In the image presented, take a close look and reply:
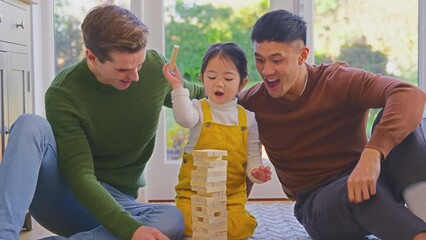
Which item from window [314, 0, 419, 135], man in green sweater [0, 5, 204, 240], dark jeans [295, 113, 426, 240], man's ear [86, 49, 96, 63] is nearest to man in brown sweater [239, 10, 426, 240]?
dark jeans [295, 113, 426, 240]

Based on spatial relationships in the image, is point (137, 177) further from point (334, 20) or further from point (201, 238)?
point (334, 20)

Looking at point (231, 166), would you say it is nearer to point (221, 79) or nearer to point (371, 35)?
point (221, 79)

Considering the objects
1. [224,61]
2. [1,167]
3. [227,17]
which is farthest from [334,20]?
[1,167]

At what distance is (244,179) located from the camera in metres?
1.77

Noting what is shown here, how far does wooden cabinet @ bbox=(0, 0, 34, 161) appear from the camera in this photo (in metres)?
2.01

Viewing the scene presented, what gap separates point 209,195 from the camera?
149 cm

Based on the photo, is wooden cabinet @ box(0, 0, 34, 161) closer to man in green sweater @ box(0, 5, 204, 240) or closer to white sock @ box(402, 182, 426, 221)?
man in green sweater @ box(0, 5, 204, 240)

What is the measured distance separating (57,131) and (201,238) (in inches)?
17.6

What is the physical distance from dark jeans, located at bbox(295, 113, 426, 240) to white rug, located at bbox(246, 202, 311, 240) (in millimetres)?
304

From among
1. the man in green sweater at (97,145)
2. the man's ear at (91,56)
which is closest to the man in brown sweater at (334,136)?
the man in green sweater at (97,145)

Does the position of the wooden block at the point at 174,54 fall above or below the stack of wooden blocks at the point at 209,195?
above

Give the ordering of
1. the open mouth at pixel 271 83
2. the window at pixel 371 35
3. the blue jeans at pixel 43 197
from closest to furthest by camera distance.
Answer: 1. the blue jeans at pixel 43 197
2. the open mouth at pixel 271 83
3. the window at pixel 371 35

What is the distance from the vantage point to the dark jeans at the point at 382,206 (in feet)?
4.46

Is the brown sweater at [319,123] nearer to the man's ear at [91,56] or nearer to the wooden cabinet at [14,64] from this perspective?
the man's ear at [91,56]
